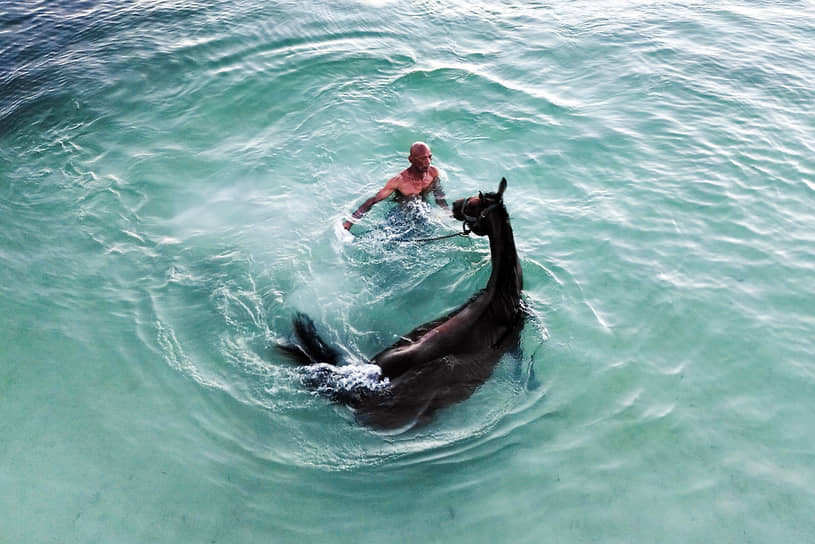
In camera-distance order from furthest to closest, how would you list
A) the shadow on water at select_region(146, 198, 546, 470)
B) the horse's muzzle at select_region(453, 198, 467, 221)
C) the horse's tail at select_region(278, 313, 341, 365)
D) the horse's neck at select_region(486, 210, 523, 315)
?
the horse's tail at select_region(278, 313, 341, 365), the shadow on water at select_region(146, 198, 546, 470), the horse's muzzle at select_region(453, 198, 467, 221), the horse's neck at select_region(486, 210, 523, 315)

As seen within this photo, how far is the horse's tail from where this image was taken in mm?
5898

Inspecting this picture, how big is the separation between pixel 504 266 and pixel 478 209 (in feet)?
1.93

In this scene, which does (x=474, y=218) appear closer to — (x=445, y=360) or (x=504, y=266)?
(x=504, y=266)

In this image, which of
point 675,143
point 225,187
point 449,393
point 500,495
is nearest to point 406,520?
point 500,495

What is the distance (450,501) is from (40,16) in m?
15.2

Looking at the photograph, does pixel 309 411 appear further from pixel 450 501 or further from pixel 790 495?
pixel 790 495

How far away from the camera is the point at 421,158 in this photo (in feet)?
23.9

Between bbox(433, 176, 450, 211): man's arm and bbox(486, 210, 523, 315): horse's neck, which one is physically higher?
bbox(486, 210, 523, 315): horse's neck

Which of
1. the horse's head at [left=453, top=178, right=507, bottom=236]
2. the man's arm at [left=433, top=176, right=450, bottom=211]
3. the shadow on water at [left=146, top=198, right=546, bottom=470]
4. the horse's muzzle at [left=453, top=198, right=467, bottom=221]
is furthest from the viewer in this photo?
the man's arm at [left=433, top=176, right=450, bottom=211]

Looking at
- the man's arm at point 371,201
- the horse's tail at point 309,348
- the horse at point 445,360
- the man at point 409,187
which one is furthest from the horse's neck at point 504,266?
the man's arm at point 371,201

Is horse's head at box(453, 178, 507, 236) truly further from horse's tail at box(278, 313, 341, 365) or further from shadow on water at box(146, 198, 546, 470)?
horse's tail at box(278, 313, 341, 365)

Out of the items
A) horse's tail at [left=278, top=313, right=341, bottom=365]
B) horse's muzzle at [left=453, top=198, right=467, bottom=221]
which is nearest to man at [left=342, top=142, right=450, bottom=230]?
horse's tail at [left=278, top=313, right=341, bottom=365]

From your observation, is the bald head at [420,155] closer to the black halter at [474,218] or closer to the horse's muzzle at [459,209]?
the horse's muzzle at [459,209]

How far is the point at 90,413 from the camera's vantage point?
5.59 meters
